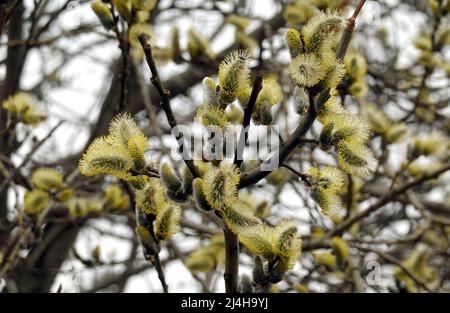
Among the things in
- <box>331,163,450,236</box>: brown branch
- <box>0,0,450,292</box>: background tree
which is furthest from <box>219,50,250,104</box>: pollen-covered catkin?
<box>331,163,450,236</box>: brown branch

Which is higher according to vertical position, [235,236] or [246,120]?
[246,120]

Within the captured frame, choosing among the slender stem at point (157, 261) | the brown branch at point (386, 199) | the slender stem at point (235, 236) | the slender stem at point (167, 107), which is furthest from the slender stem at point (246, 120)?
the brown branch at point (386, 199)

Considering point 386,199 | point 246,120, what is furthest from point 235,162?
point 386,199

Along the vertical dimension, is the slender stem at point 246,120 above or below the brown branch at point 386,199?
below

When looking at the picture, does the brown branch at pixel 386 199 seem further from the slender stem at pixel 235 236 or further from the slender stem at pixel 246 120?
the slender stem at pixel 246 120

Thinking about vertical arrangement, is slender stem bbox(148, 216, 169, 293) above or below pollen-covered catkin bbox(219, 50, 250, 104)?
below

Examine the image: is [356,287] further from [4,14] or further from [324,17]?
[4,14]

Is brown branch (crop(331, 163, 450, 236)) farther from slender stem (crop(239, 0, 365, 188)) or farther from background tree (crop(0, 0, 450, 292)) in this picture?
slender stem (crop(239, 0, 365, 188))

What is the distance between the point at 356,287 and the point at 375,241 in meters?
0.37

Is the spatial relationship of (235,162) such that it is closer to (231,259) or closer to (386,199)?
(231,259)

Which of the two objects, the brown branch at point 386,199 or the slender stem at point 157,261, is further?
the brown branch at point 386,199
